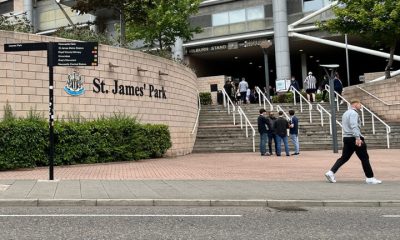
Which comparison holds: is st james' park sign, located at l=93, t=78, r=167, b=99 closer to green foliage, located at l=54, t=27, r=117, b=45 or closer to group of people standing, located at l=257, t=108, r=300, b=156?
green foliage, located at l=54, t=27, r=117, b=45

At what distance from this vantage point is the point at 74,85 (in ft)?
52.1

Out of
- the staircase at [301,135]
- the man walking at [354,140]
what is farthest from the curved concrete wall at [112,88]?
the man walking at [354,140]

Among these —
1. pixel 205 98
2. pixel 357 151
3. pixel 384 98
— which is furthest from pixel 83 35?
pixel 205 98

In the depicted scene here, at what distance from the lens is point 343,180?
1121 cm

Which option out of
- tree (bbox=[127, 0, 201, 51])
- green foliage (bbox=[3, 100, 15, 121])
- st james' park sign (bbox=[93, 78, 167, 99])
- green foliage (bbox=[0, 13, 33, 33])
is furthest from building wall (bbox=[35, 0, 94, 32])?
green foliage (bbox=[3, 100, 15, 121])

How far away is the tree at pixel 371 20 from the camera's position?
23750mm

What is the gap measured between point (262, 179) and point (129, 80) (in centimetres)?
813

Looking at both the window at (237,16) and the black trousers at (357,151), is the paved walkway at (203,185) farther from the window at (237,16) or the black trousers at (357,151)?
the window at (237,16)

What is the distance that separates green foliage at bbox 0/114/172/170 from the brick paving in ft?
1.08

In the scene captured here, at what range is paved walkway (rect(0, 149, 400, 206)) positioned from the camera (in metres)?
8.50

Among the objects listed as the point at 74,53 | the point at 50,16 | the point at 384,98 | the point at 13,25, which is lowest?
the point at 384,98

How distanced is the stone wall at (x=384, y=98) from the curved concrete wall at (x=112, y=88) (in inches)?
361

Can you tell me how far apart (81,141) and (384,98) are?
1629cm

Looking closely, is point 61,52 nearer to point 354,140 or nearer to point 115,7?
point 354,140
